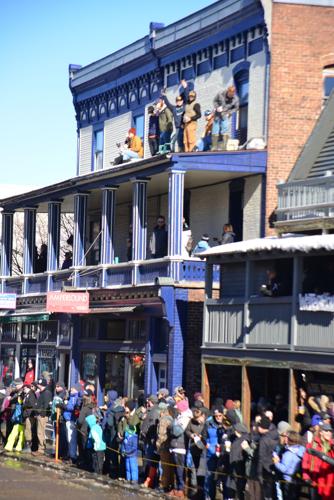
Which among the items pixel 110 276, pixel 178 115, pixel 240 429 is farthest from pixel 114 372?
pixel 240 429

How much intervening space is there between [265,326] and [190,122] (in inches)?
311

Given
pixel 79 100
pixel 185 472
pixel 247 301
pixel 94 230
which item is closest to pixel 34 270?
pixel 94 230

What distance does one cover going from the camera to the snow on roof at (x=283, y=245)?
24672 mm

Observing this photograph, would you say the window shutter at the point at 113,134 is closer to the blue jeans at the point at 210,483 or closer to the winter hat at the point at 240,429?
the blue jeans at the point at 210,483

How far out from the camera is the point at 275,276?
2692cm

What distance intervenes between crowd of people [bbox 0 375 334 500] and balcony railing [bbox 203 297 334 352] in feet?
3.63

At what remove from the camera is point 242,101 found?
109 feet

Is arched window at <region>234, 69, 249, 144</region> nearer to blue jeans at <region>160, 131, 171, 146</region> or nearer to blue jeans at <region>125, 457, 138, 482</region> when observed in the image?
blue jeans at <region>160, 131, 171, 146</region>

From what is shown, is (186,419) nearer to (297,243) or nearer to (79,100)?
(297,243)

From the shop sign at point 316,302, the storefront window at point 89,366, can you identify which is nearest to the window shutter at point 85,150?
→ the storefront window at point 89,366

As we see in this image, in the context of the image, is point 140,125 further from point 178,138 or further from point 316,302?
point 316,302

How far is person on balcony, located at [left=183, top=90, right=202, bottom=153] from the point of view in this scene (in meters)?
32.9

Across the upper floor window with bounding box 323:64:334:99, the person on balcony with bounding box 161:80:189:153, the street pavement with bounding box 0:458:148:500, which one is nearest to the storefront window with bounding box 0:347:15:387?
the person on balcony with bounding box 161:80:189:153

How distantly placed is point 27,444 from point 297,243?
10282 mm
